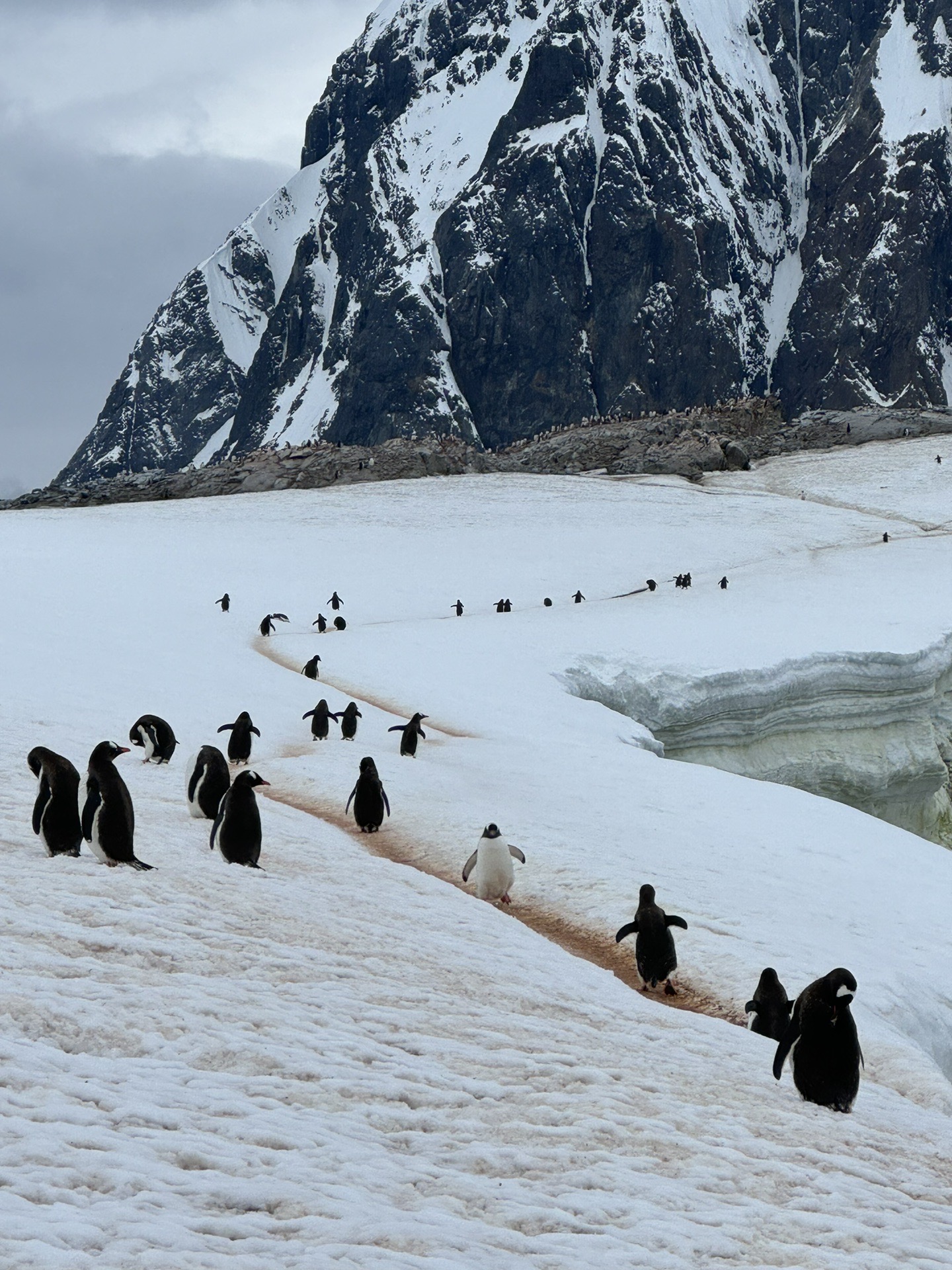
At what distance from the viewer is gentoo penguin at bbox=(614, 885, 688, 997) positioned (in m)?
10.5

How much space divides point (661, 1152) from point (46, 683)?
16.3m

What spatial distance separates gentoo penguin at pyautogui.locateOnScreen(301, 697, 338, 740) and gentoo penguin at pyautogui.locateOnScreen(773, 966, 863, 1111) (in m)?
12.8

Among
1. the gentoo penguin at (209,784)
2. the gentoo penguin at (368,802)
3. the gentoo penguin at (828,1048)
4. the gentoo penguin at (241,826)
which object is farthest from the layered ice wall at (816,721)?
the gentoo penguin at (828,1048)

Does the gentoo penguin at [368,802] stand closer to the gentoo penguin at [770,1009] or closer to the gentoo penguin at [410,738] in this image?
the gentoo penguin at [410,738]

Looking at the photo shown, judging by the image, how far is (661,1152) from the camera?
21.5 feet

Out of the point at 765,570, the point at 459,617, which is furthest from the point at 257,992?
the point at 765,570

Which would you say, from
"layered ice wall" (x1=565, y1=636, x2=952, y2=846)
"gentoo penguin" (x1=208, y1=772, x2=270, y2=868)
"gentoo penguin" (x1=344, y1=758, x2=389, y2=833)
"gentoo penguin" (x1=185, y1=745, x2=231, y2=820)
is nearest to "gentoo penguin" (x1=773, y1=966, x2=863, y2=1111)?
"gentoo penguin" (x1=208, y1=772, x2=270, y2=868)

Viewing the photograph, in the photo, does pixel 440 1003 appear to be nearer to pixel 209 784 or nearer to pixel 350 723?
pixel 209 784

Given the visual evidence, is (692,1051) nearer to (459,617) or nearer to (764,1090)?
(764,1090)

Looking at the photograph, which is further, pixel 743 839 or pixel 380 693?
pixel 380 693

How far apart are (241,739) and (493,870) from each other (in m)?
6.24

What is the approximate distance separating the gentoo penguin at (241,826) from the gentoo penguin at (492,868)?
2377mm

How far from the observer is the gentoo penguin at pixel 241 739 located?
17.3 meters

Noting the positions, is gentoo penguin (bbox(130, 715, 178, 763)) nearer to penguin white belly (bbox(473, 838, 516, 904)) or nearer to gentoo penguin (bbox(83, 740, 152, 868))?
penguin white belly (bbox(473, 838, 516, 904))
